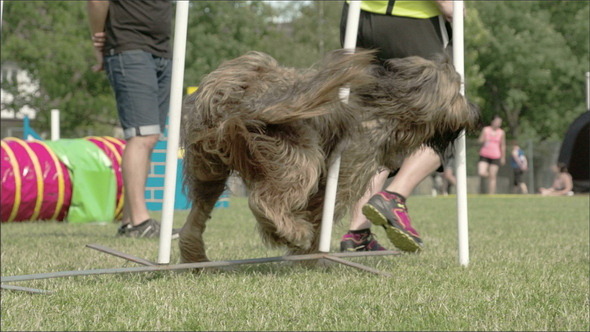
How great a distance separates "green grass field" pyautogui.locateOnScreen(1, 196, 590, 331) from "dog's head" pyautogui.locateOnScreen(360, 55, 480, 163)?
600 mm

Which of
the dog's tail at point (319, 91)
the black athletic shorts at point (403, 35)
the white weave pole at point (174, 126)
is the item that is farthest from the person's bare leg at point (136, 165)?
the dog's tail at point (319, 91)

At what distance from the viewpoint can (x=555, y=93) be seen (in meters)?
36.5

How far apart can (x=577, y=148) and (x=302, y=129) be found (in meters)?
1.36

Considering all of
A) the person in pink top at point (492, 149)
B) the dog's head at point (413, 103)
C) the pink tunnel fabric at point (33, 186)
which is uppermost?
the dog's head at point (413, 103)

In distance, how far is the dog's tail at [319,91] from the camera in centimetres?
323

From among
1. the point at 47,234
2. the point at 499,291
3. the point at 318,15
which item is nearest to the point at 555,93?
the point at 318,15

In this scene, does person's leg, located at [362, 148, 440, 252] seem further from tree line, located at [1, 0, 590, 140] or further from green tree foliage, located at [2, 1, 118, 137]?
green tree foliage, located at [2, 1, 118, 137]

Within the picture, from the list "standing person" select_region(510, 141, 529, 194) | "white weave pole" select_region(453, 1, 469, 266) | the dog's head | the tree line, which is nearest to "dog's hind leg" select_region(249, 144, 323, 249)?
the dog's head

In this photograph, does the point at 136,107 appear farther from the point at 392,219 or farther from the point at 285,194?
the point at 285,194

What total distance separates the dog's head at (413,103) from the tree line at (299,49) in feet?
63.4

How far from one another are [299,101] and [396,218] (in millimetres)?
1125

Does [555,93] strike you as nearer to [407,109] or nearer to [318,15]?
[318,15]

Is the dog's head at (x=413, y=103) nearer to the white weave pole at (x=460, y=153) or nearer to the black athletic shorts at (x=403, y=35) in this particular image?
the white weave pole at (x=460, y=153)

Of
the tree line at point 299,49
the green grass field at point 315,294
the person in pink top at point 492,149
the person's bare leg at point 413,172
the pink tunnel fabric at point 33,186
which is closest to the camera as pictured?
the green grass field at point 315,294
